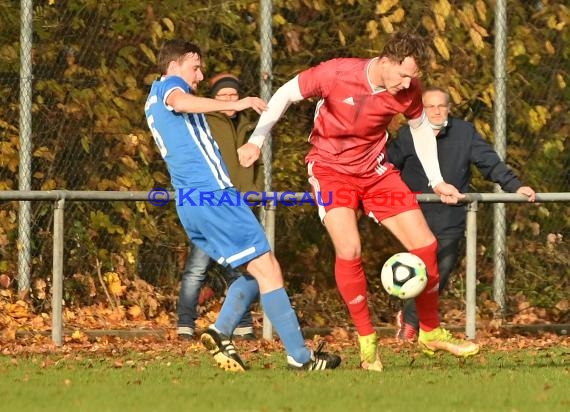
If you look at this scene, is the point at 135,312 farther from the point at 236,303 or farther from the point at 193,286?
the point at 236,303

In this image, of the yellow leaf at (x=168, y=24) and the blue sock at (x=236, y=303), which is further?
the yellow leaf at (x=168, y=24)

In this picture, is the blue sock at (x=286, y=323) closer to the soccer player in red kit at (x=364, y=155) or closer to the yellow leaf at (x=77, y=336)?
the soccer player in red kit at (x=364, y=155)

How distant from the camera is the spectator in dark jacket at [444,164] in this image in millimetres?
10766

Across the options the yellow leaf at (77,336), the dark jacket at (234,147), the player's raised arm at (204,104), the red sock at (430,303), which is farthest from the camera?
the dark jacket at (234,147)

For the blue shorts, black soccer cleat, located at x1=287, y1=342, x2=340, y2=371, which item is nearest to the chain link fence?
the blue shorts

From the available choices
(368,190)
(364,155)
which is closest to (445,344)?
(368,190)

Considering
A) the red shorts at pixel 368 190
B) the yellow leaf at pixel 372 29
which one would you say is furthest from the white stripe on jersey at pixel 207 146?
the yellow leaf at pixel 372 29

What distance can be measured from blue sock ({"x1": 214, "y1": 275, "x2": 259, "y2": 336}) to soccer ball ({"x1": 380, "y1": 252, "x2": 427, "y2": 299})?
81 centimetres

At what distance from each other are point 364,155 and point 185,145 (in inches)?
42.5

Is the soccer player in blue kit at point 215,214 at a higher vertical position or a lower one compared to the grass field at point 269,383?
higher

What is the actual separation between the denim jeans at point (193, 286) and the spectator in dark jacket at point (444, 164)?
1272 mm

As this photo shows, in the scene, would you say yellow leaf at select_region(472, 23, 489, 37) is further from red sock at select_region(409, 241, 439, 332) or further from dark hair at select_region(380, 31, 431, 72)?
dark hair at select_region(380, 31, 431, 72)

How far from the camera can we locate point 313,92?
8.45m

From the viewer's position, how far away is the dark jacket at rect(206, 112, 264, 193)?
10.6 meters
